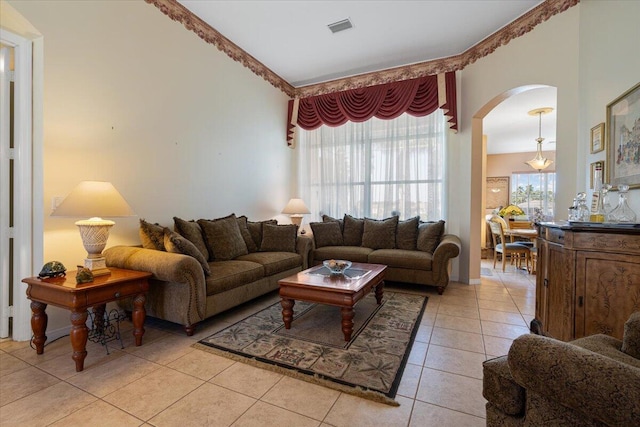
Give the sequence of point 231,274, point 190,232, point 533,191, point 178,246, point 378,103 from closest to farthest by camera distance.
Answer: point 178,246 → point 231,274 → point 190,232 → point 378,103 → point 533,191

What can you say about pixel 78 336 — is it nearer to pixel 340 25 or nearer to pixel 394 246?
pixel 394 246

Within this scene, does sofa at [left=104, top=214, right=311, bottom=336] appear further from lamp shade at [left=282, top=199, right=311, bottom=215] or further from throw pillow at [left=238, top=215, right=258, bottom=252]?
lamp shade at [left=282, top=199, right=311, bottom=215]

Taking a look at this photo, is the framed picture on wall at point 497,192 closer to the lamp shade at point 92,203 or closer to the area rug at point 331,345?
the area rug at point 331,345

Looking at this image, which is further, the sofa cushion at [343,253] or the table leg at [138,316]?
the sofa cushion at [343,253]

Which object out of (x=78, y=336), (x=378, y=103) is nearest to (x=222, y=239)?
(x=78, y=336)

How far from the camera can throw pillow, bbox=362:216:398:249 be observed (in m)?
4.39

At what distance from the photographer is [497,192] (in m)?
8.91

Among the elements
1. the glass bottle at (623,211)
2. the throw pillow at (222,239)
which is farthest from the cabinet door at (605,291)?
the throw pillow at (222,239)

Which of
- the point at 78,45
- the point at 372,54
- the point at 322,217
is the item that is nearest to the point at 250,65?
the point at 372,54

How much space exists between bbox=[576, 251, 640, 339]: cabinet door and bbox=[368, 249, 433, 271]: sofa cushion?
1.98 meters

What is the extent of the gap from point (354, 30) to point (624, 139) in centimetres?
291

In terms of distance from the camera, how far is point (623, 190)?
200 centimetres

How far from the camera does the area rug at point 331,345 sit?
1.91 meters

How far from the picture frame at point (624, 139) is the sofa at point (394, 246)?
172 cm
